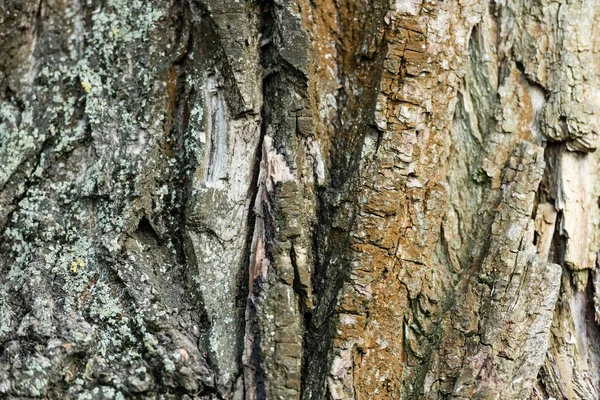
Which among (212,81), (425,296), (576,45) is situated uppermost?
(576,45)

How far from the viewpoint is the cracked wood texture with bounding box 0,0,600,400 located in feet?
6.94

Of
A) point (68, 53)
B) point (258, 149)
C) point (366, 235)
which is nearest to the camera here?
point (366, 235)

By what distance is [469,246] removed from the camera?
2.33m

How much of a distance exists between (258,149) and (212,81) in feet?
1.02

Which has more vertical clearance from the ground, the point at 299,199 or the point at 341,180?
the point at 341,180

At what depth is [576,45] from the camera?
2422 millimetres

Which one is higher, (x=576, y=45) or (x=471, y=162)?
(x=576, y=45)

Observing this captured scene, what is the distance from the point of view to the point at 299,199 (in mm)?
2193

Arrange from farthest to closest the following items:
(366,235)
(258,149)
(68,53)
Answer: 1. (68,53)
2. (258,149)
3. (366,235)

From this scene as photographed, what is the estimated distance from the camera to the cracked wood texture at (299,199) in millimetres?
2115

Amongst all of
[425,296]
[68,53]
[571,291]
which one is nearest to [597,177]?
[571,291]

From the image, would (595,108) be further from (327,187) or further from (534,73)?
(327,187)

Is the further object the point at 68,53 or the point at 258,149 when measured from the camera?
the point at 68,53

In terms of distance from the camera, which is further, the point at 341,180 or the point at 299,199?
the point at 341,180
